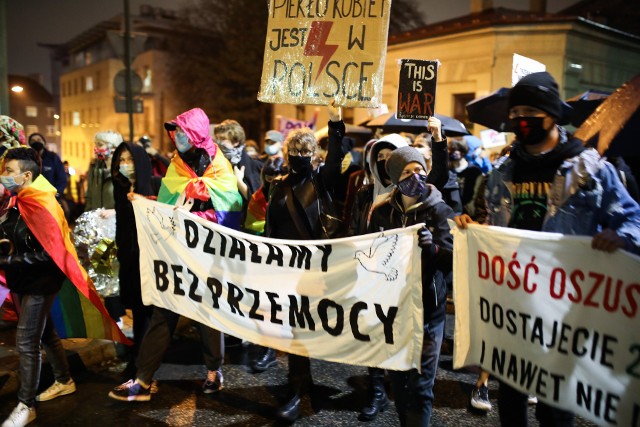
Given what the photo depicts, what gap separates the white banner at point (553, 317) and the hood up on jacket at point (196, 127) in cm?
227

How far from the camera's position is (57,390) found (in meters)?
4.52

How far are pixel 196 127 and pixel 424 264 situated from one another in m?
2.18

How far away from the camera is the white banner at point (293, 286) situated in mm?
3396

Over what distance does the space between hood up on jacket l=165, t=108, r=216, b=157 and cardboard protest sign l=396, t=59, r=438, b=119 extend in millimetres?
1567

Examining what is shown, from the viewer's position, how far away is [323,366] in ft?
17.4

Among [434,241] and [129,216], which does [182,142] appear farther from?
[434,241]

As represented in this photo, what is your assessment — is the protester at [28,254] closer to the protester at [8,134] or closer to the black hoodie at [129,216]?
the black hoodie at [129,216]

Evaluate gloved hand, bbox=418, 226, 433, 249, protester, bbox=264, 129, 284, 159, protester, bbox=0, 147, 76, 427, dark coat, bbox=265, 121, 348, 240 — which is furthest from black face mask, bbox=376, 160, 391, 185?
protester, bbox=264, 129, 284, 159

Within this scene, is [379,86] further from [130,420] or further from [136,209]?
[130,420]

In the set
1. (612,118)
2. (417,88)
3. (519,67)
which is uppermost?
(519,67)

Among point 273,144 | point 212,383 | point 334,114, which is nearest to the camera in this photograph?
point 334,114

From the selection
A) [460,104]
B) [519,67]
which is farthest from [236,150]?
[460,104]

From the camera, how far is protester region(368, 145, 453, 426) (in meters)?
3.45

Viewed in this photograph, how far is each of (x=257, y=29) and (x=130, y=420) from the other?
27447 mm
